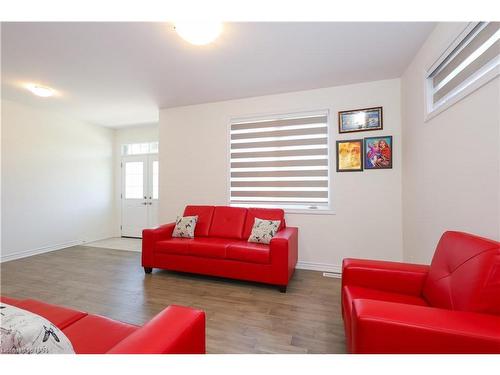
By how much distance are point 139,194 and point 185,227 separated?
289 cm

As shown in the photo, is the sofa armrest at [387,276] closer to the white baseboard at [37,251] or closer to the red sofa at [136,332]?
the red sofa at [136,332]

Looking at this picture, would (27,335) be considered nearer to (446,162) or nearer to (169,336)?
(169,336)

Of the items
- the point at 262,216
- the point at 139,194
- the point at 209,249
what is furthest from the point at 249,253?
the point at 139,194

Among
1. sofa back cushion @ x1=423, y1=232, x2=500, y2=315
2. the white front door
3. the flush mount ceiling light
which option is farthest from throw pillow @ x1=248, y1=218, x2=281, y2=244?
the white front door

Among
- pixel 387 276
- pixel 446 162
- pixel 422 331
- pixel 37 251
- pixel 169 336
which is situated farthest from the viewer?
pixel 37 251

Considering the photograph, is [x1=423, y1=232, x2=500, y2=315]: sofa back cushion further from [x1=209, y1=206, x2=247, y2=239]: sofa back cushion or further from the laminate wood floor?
[x1=209, y1=206, x2=247, y2=239]: sofa back cushion

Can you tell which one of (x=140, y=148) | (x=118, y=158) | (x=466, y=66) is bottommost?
(x=118, y=158)

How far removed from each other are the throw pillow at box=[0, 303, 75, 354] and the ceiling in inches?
89.8

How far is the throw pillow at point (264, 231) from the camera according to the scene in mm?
2949

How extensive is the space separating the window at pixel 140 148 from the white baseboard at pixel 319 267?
4.14 m

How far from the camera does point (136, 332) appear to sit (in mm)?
840

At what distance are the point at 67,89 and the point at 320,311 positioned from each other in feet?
14.9

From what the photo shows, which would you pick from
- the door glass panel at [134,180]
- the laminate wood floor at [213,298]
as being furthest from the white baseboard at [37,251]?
the door glass panel at [134,180]
